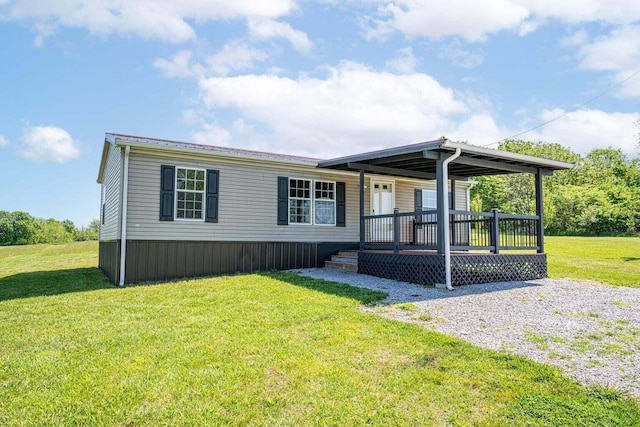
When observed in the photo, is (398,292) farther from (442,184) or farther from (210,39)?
(210,39)

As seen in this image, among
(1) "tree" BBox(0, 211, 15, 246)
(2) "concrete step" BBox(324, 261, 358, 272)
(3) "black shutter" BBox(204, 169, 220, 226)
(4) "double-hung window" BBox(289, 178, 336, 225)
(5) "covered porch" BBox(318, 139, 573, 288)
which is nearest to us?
(5) "covered porch" BBox(318, 139, 573, 288)

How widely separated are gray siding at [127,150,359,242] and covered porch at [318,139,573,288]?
0.94 metres

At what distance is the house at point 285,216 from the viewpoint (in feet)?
27.1

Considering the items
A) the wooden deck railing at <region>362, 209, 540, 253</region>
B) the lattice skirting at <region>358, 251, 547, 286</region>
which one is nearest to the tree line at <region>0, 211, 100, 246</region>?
the wooden deck railing at <region>362, 209, 540, 253</region>

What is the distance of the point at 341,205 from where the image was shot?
36.7ft

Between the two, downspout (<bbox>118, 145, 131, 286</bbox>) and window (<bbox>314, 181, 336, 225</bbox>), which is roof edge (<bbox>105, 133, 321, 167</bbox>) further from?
window (<bbox>314, 181, 336, 225</bbox>)

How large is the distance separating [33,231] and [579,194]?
50108 mm

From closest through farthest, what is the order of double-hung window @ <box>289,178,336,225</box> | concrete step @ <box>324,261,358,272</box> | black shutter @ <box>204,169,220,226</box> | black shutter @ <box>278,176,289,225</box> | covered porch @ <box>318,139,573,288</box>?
covered porch @ <box>318,139,573,288</box>, black shutter @ <box>204,169,220,226</box>, concrete step @ <box>324,261,358,272</box>, black shutter @ <box>278,176,289,225</box>, double-hung window @ <box>289,178,336,225</box>

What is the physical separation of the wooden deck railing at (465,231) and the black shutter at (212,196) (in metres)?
3.59

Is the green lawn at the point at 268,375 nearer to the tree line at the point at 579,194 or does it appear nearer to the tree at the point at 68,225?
the tree line at the point at 579,194

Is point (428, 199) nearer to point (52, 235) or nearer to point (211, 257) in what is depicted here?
point (211, 257)

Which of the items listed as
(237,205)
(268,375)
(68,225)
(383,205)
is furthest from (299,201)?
(68,225)

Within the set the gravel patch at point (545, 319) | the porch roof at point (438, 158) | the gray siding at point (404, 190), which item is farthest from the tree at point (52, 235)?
the gravel patch at point (545, 319)

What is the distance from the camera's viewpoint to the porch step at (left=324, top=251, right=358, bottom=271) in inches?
390
